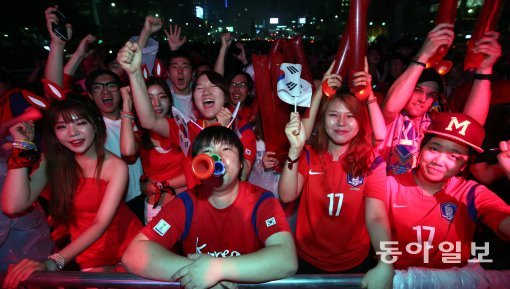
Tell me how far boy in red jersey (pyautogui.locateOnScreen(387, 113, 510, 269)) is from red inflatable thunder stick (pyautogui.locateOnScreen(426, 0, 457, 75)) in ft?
1.73

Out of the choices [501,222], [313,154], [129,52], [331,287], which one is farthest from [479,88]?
[129,52]

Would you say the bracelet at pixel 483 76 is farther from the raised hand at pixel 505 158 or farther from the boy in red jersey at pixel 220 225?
the boy in red jersey at pixel 220 225

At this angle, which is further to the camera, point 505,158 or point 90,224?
point 90,224

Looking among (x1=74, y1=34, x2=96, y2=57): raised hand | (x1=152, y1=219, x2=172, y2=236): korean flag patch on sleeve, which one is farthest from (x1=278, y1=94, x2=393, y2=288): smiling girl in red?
(x1=74, y1=34, x2=96, y2=57): raised hand

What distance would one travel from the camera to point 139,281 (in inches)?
73.0

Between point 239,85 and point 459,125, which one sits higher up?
point 239,85

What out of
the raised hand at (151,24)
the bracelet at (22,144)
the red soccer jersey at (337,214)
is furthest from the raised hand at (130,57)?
the red soccer jersey at (337,214)

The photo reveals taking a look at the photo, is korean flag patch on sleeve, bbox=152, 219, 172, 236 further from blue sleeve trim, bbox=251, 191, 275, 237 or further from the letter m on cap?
the letter m on cap

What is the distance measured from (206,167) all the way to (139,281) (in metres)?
0.76

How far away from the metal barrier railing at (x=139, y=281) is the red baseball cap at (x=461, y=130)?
1.26 m

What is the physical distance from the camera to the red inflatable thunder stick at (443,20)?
254 cm

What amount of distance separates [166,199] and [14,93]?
7.79 ft

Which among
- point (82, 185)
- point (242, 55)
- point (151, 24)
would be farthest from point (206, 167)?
point (242, 55)

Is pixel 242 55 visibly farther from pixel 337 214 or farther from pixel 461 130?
pixel 461 130
